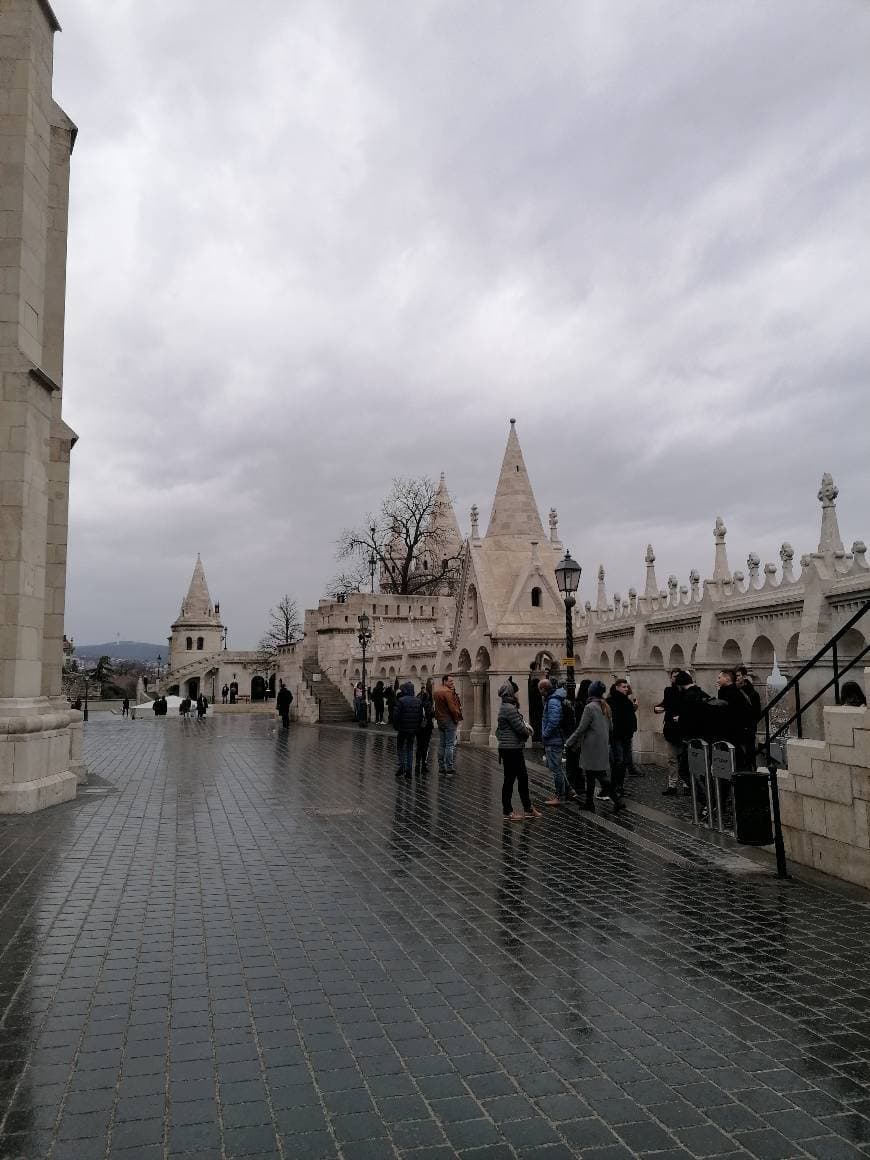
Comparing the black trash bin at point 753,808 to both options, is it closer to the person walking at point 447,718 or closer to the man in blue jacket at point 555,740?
the man in blue jacket at point 555,740

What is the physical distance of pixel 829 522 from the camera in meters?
12.8

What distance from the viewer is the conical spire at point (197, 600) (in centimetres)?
7756

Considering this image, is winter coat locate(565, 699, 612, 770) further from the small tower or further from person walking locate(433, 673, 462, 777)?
the small tower

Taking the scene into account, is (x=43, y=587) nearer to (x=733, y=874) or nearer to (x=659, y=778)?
(x=733, y=874)

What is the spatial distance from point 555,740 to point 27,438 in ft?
27.1

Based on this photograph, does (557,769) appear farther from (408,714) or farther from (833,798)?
(833,798)

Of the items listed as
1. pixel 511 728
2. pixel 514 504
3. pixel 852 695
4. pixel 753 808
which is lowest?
pixel 753 808

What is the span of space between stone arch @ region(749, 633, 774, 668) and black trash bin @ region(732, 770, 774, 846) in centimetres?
615

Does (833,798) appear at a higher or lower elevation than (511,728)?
lower

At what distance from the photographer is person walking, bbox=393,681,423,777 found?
14977 mm

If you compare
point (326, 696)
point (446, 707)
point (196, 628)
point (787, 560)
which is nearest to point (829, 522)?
point (787, 560)

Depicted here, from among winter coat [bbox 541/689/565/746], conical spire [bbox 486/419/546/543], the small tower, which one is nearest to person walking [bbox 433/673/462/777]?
winter coat [bbox 541/689/565/746]

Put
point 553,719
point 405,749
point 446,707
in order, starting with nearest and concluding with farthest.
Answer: point 553,719, point 405,749, point 446,707

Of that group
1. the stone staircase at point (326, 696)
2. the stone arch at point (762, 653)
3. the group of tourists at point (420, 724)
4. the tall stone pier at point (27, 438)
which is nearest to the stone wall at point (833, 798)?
the stone arch at point (762, 653)
